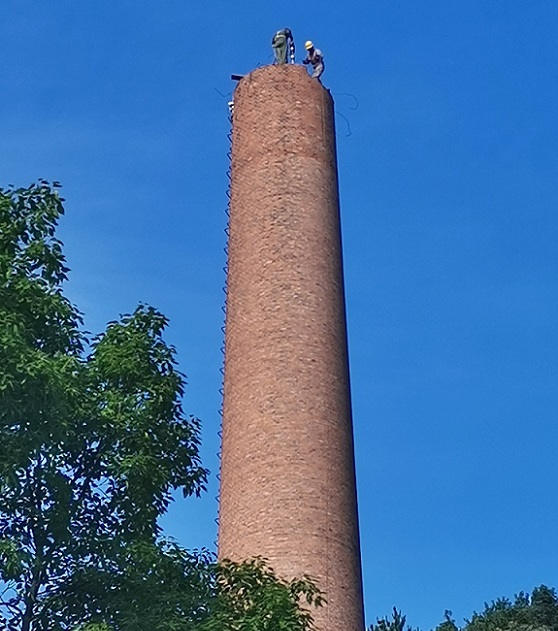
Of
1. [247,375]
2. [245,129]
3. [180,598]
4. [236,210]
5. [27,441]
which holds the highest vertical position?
[245,129]

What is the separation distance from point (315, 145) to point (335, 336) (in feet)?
12.5

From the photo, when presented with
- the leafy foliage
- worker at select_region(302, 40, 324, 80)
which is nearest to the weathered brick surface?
worker at select_region(302, 40, 324, 80)

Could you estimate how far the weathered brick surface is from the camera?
16500mm

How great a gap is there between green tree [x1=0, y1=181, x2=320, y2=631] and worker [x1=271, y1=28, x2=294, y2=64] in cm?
1009

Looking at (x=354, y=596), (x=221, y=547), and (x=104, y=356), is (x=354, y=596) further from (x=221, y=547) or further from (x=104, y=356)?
(x=104, y=356)

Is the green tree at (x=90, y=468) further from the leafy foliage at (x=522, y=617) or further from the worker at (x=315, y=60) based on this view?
the leafy foliage at (x=522, y=617)

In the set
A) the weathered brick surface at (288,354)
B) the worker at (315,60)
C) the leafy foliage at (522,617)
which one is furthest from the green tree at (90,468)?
the leafy foliage at (522,617)

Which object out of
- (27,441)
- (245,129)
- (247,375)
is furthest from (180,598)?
(245,129)

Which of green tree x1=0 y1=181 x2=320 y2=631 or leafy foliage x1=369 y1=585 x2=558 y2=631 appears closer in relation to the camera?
green tree x1=0 y1=181 x2=320 y2=631

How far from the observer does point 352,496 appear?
17.3 meters

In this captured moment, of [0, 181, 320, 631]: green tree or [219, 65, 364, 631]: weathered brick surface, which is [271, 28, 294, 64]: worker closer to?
[219, 65, 364, 631]: weathered brick surface

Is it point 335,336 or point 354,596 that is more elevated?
point 335,336

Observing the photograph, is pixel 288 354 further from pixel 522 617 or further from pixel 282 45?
pixel 522 617

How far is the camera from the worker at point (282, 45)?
2161cm
